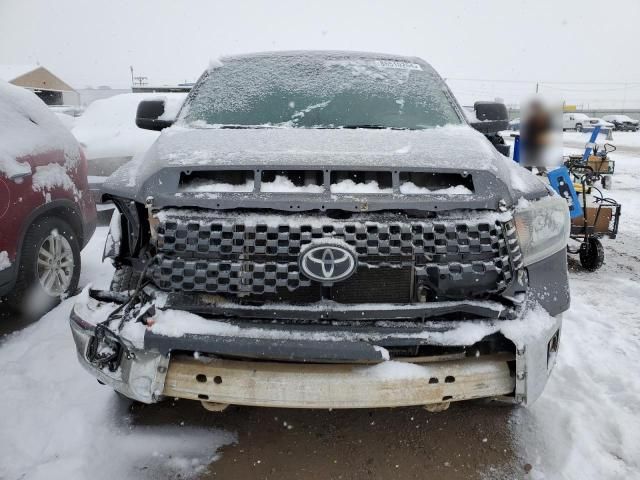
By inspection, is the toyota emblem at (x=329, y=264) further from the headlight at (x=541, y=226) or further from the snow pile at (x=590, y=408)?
the snow pile at (x=590, y=408)

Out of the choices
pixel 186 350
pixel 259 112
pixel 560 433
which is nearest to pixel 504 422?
pixel 560 433

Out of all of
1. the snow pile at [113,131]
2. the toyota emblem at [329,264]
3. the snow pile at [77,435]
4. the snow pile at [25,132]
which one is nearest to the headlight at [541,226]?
the toyota emblem at [329,264]

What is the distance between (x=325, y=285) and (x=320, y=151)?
0.64m

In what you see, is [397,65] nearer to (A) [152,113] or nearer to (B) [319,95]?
(B) [319,95]

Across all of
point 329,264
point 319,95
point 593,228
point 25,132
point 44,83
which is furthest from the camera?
point 44,83

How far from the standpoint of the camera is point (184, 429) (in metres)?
2.44

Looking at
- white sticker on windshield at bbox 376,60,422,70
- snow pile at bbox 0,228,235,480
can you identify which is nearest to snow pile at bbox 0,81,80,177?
snow pile at bbox 0,228,235,480

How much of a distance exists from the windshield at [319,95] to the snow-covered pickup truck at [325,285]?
856mm

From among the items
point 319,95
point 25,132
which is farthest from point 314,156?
point 25,132

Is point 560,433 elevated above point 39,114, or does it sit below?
below

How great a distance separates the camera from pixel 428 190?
2076mm

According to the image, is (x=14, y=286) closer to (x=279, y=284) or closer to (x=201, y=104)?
(x=201, y=104)

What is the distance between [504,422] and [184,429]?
64.8 inches

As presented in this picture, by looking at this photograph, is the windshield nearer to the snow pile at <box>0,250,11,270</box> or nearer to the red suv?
the red suv
